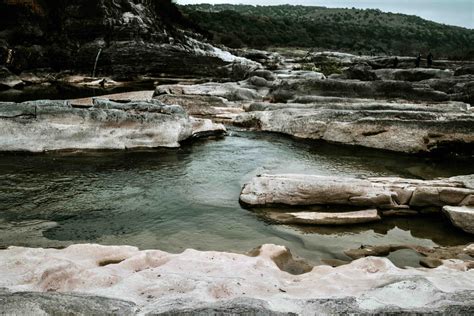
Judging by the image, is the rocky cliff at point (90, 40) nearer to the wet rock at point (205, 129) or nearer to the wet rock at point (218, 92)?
the wet rock at point (218, 92)

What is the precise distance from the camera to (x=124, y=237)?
594 cm

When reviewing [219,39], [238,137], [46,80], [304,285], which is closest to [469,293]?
[304,285]

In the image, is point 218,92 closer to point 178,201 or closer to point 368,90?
point 368,90

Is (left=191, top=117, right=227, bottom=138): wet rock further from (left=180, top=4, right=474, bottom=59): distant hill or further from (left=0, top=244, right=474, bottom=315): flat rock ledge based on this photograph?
(left=180, top=4, right=474, bottom=59): distant hill

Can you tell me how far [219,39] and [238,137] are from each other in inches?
1322

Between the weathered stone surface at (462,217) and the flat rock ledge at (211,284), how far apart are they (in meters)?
1.31

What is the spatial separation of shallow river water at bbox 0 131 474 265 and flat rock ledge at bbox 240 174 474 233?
0.23 m

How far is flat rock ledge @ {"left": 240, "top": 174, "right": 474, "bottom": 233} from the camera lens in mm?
6754

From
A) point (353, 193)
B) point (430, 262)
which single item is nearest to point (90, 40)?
point (353, 193)

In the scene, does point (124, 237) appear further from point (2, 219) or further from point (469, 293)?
point (469, 293)

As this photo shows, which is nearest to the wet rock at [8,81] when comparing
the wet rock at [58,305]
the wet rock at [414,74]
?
the wet rock at [414,74]

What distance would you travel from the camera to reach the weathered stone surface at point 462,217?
6312mm

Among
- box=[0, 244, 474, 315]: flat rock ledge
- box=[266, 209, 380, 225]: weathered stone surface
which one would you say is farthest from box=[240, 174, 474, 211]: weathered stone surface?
box=[0, 244, 474, 315]: flat rock ledge

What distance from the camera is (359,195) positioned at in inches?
272
